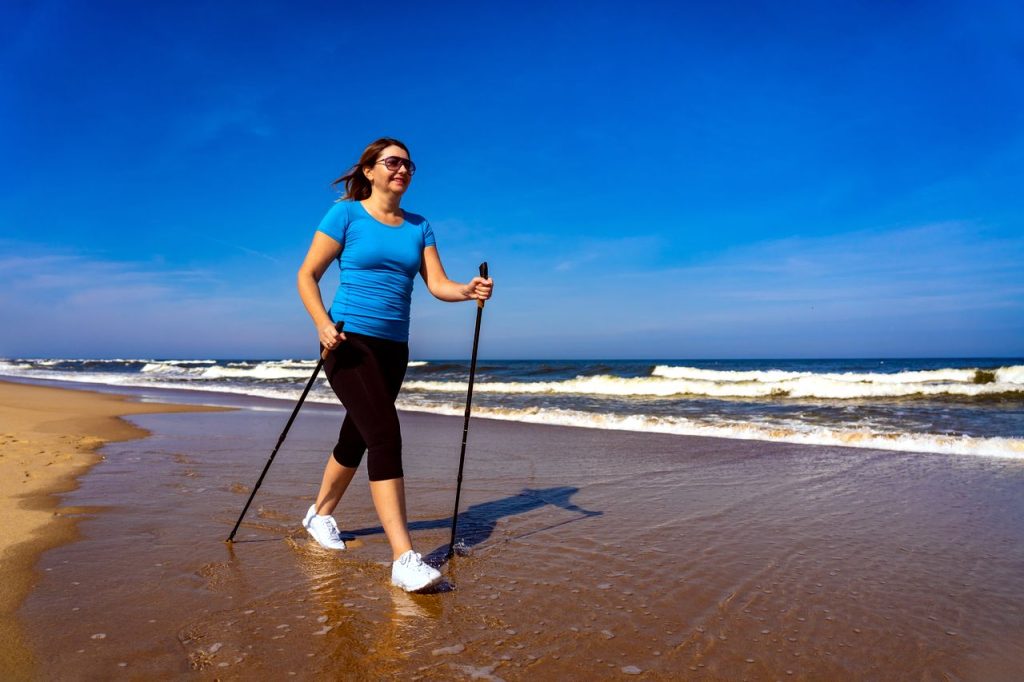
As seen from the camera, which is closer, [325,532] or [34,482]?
[325,532]

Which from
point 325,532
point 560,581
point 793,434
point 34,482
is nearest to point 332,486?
point 325,532

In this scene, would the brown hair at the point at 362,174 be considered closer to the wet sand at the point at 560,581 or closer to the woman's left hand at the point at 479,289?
the woman's left hand at the point at 479,289

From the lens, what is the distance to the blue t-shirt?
3.19 meters

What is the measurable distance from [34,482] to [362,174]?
3.78m

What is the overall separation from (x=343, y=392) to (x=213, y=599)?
1040 mm

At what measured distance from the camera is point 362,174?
333 cm

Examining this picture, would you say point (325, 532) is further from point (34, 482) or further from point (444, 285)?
point (34, 482)

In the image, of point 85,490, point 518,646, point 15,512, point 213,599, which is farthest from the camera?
point 85,490

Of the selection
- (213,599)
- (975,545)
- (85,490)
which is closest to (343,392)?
(213,599)

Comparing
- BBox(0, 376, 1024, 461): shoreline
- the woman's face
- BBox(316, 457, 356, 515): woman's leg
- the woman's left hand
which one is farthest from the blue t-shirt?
BBox(0, 376, 1024, 461): shoreline

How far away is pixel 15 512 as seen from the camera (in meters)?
3.96

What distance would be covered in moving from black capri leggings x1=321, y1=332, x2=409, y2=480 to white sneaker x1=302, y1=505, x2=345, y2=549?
706mm

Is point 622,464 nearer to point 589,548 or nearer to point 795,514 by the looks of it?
point 795,514

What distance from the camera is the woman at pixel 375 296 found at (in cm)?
306
